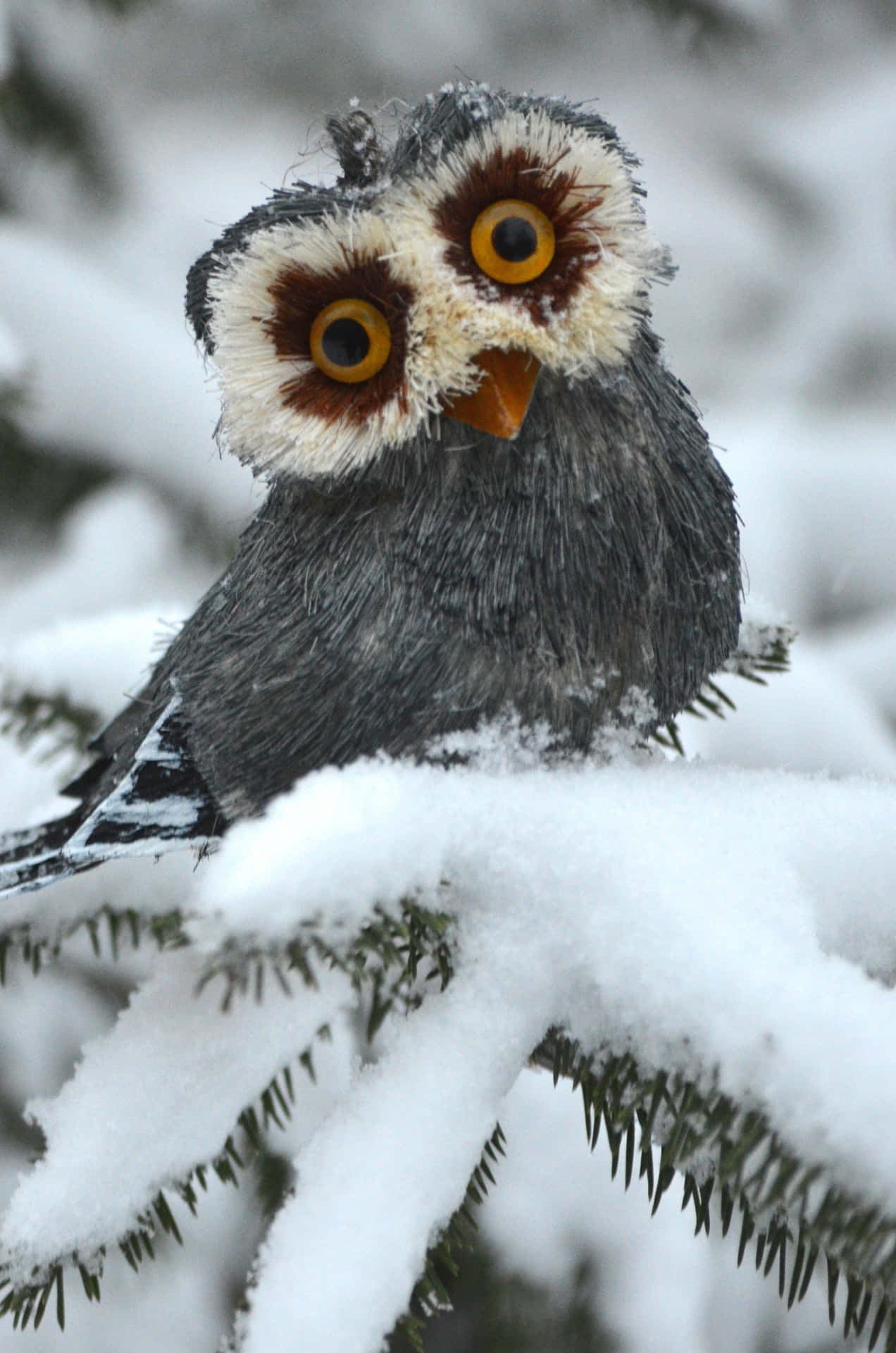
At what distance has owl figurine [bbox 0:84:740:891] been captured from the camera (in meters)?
0.47

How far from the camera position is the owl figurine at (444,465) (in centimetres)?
47

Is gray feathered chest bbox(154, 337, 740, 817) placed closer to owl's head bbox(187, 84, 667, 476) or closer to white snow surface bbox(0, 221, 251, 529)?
owl's head bbox(187, 84, 667, 476)

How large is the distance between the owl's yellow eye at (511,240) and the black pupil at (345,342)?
6 cm

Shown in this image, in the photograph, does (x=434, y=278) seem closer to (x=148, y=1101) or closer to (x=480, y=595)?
(x=480, y=595)

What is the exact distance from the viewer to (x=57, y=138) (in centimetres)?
119

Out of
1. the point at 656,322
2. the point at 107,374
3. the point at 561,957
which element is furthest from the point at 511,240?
the point at 656,322

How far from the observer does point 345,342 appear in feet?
1.57

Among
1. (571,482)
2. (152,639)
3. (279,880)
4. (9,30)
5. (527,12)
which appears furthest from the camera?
(527,12)

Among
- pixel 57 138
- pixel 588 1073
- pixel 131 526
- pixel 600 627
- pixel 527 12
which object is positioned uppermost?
pixel 527 12

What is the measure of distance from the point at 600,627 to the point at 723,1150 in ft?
0.72

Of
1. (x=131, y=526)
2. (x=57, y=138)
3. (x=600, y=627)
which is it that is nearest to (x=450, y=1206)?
(x=600, y=627)

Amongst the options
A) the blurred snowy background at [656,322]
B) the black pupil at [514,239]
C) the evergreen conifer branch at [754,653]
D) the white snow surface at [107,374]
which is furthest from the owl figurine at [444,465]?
the white snow surface at [107,374]

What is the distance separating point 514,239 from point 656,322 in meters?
1.07

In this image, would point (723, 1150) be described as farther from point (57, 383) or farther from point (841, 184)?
point (841, 184)
